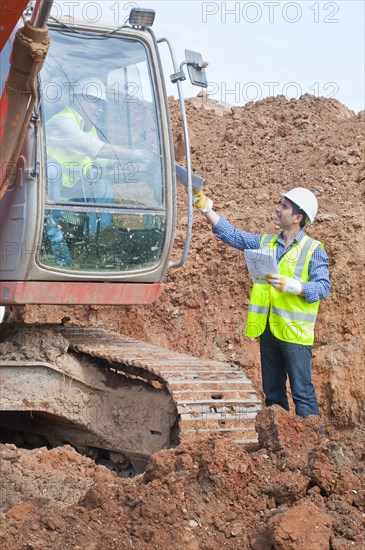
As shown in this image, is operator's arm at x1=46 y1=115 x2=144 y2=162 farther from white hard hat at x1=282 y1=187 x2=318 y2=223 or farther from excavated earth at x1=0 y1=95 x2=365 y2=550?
excavated earth at x1=0 y1=95 x2=365 y2=550

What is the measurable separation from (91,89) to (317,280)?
1892mm

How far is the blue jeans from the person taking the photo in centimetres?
595

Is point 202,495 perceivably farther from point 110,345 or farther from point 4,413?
point 4,413

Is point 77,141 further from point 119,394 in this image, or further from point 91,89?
point 119,394

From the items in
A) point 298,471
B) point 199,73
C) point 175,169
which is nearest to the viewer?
point 298,471

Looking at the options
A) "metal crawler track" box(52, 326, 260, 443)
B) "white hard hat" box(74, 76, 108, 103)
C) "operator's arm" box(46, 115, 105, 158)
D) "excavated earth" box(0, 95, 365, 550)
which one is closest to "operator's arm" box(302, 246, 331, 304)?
"metal crawler track" box(52, 326, 260, 443)

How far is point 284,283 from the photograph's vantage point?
5828 millimetres

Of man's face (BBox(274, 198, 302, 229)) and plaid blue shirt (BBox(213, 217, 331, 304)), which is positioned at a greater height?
man's face (BBox(274, 198, 302, 229))

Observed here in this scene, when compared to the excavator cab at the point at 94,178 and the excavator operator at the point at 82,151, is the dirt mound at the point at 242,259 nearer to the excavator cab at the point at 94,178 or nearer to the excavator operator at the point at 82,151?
the excavator cab at the point at 94,178

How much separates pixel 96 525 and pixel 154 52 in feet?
11.2

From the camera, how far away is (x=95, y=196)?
5.68 m

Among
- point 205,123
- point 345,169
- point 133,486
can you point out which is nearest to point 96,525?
point 133,486

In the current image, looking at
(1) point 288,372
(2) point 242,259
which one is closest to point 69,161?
(1) point 288,372

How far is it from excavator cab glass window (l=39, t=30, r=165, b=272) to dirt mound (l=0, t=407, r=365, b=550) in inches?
74.0
